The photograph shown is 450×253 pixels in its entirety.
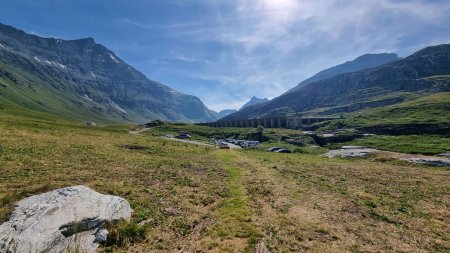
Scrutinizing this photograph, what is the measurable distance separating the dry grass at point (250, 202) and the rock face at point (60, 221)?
4.08ft

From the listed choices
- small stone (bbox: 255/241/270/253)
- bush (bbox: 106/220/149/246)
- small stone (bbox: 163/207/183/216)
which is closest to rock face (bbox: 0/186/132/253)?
bush (bbox: 106/220/149/246)

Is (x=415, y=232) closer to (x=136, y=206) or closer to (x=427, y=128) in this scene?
(x=136, y=206)

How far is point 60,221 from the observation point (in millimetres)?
16438

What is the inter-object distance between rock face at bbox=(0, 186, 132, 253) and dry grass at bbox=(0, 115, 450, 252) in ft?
4.08

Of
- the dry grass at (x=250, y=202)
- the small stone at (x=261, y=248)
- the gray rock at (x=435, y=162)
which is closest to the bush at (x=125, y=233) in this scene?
the dry grass at (x=250, y=202)

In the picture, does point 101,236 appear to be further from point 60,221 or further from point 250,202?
point 250,202

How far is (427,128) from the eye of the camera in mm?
135500

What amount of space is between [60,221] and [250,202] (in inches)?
589

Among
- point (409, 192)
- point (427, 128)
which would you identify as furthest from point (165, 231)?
point (427, 128)

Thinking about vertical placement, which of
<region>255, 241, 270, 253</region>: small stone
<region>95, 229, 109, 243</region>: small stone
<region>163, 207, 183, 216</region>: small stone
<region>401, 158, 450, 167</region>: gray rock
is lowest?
<region>401, 158, 450, 167</region>: gray rock

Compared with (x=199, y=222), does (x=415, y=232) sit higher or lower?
lower

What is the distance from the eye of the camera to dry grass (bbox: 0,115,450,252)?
18433 mm

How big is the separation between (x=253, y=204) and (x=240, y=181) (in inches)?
397

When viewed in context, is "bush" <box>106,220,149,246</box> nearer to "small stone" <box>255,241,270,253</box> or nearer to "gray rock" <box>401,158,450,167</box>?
"small stone" <box>255,241,270,253</box>
